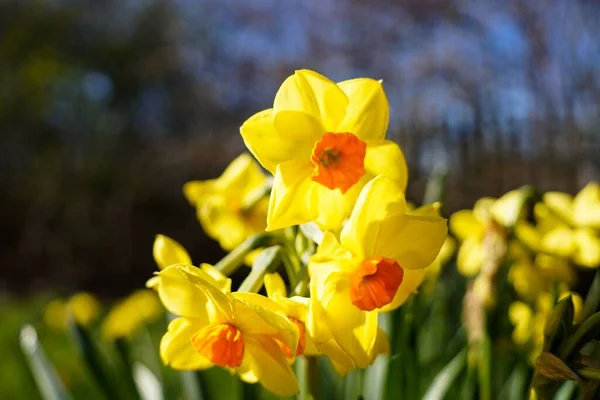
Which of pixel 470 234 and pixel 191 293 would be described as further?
pixel 470 234

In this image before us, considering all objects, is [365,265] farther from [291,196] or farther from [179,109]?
[179,109]

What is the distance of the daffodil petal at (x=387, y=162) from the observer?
548 millimetres

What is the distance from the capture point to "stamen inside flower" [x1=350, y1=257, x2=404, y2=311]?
489mm

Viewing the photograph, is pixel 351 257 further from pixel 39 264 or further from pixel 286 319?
pixel 39 264

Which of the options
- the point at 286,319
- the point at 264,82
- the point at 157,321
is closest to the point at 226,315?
the point at 286,319

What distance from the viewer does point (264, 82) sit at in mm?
9336

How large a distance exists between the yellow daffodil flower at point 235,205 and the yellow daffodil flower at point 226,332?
0.25 metres

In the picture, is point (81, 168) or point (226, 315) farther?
point (81, 168)

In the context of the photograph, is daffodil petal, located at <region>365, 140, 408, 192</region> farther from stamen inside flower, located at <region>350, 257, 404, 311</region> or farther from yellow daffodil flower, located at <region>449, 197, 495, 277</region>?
yellow daffodil flower, located at <region>449, 197, 495, 277</region>

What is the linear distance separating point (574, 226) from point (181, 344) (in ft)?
2.57

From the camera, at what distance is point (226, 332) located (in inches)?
20.1

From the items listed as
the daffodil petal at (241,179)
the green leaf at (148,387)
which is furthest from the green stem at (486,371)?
the green leaf at (148,387)

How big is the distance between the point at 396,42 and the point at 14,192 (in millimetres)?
5107

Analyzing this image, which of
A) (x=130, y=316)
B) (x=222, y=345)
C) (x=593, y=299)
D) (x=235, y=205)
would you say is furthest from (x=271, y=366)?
(x=130, y=316)
